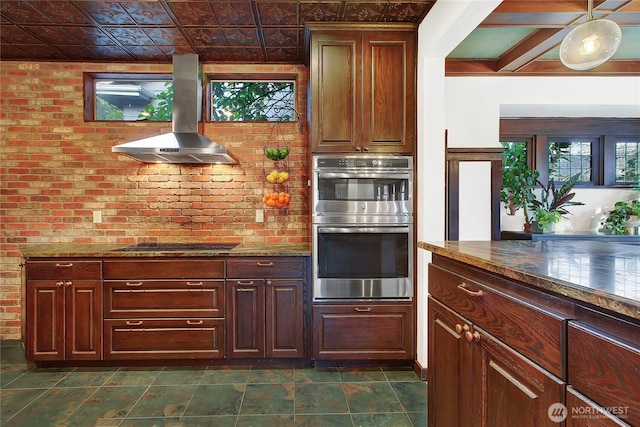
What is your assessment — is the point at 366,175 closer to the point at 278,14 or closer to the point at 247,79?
the point at 278,14

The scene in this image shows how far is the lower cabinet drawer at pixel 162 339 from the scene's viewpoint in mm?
2568

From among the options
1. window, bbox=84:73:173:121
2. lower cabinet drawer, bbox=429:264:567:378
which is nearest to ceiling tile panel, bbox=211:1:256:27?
window, bbox=84:73:173:121

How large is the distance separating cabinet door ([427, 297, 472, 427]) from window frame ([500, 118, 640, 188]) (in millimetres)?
3200

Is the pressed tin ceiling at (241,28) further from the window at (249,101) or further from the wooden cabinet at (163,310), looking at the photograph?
the wooden cabinet at (163,310)

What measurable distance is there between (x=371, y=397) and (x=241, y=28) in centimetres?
280

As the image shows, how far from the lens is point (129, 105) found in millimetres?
3299

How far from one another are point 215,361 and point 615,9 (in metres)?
3.86

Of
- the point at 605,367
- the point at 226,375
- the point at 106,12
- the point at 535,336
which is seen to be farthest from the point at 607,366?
the point at 106,12

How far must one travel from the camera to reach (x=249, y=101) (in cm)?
331

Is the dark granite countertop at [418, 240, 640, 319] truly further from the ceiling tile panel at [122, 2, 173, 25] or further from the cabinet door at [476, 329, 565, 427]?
the ceiling tile panel at [122, 2, 173, 25]

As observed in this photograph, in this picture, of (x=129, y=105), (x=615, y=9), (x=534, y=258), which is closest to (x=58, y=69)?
(x=129, y=105)

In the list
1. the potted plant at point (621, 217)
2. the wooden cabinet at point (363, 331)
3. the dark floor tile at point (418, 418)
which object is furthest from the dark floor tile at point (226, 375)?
the potted plant at point (621, 217)

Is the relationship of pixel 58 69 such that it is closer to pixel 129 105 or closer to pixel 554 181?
pixel 129 105

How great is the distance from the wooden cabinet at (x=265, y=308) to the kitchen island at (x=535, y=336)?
126 centimetres
